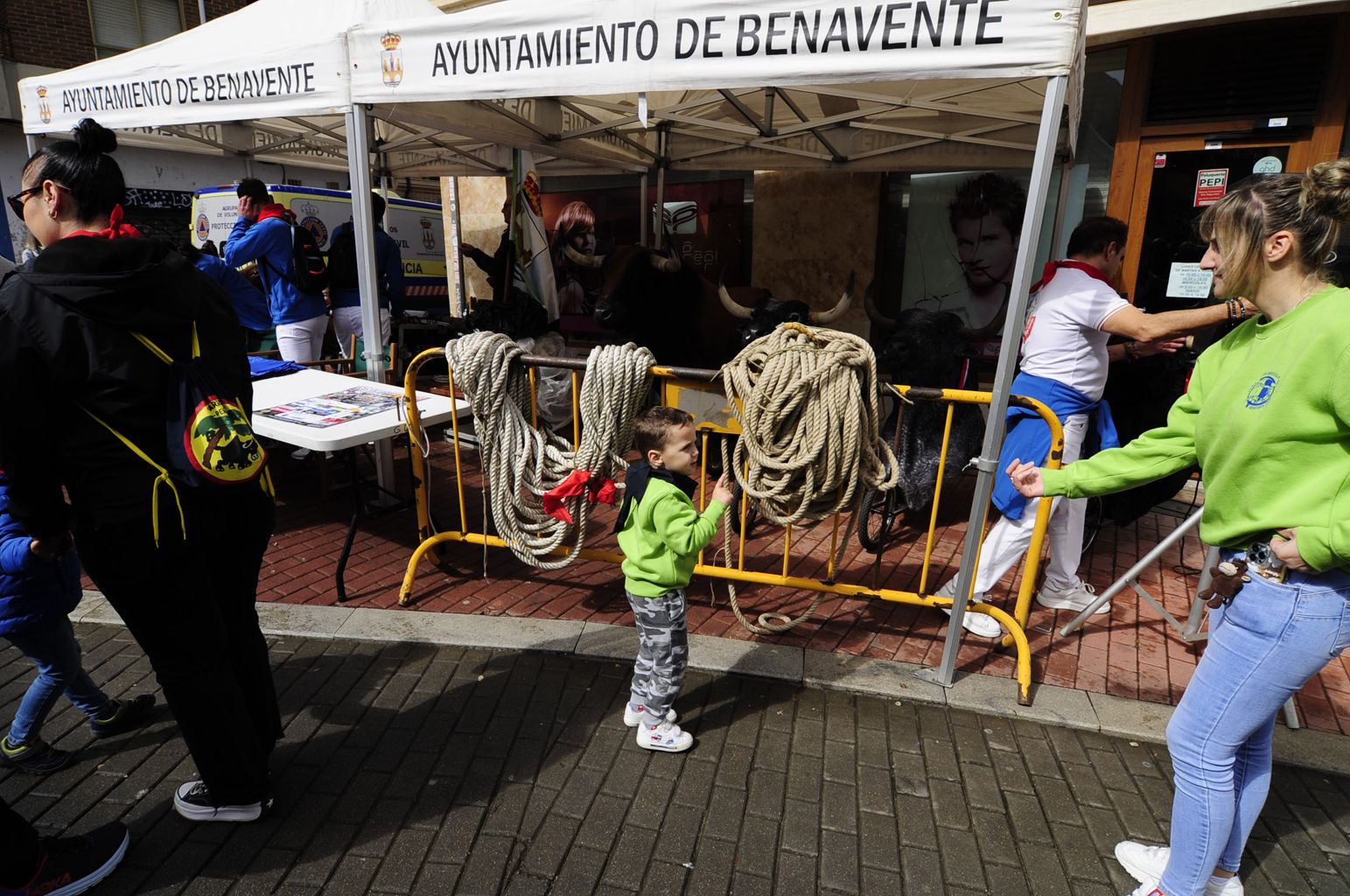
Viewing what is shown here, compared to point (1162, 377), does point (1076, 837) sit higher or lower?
lower

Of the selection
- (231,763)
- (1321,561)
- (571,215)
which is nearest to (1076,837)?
(1321,561)

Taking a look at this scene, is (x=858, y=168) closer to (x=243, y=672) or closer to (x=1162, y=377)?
(x=1162, y=377)

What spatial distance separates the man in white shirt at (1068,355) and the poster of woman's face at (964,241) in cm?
363

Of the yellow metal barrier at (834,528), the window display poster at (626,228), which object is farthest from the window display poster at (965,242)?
the yellow metal barrier at (834,528)

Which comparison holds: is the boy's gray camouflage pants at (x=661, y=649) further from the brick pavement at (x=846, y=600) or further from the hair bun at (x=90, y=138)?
the hair bun at (x=90, y=138)

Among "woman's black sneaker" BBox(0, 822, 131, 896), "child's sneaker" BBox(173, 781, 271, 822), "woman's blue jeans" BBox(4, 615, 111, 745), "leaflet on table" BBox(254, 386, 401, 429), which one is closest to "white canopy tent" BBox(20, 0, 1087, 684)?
"leaflet on table" BBox(254, 386, 401, 429)

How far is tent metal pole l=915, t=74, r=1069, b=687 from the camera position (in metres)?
2.66

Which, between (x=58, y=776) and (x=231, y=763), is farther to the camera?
A: (x=58, y=776)

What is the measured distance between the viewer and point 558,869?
2.30 metres

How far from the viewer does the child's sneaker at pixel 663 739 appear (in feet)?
9.23

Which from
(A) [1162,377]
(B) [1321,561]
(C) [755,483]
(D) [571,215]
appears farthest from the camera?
(D) [571,215]

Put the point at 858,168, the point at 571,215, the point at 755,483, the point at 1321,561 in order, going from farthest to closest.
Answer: the point at 571,215 → the point at 858,168 → the point at 755,483 → the point at 1321,561

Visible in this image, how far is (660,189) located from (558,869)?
6.47 meters

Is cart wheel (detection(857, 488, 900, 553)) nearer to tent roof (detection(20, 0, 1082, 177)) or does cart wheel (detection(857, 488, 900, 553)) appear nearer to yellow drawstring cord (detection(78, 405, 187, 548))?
tent roof (detection(20, 0, 1082, 177))
